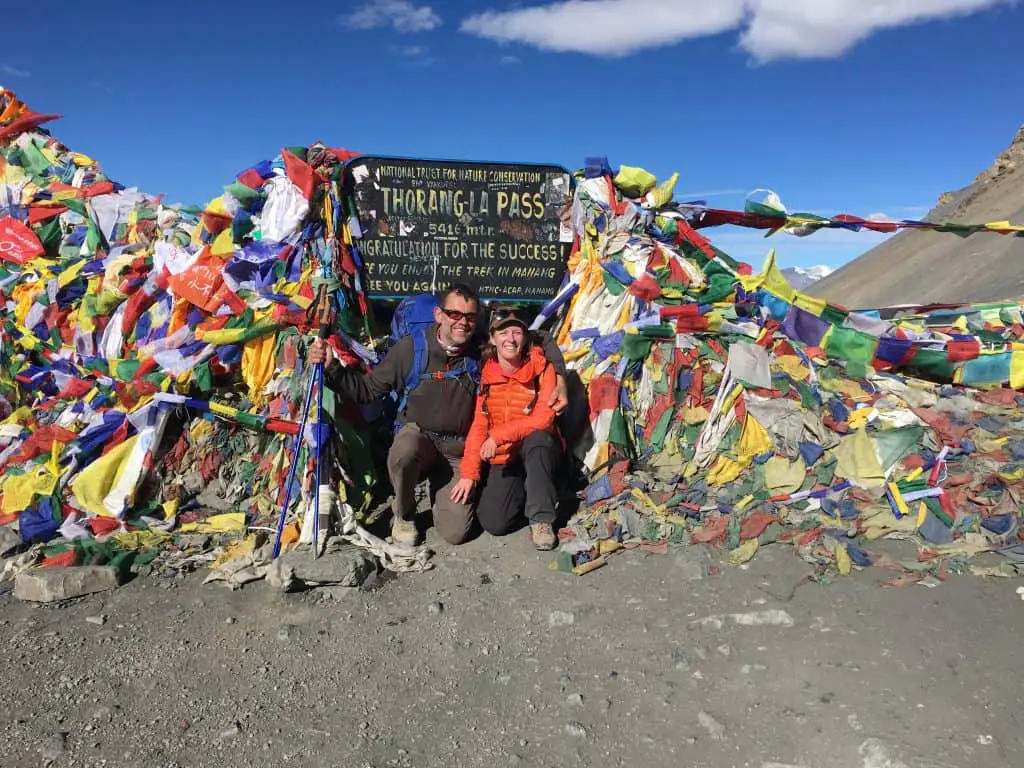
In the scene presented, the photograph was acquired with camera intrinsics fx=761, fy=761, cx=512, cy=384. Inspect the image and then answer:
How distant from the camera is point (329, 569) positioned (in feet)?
13.9

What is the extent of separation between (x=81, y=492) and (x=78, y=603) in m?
1.03

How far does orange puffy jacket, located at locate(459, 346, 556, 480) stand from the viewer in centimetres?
473

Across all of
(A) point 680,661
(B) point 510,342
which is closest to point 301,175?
(B) point 510,342

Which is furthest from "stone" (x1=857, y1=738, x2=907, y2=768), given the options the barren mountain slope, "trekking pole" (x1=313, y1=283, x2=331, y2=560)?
the barren mountain slope

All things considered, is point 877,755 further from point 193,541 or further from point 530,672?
point 193,541

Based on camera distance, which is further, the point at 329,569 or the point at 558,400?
the point at 558,400

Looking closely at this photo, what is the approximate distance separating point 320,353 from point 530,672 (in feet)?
7.47

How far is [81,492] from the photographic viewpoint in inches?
194

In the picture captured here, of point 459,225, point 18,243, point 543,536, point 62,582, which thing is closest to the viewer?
point 62,582

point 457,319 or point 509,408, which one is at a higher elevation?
point 457,319

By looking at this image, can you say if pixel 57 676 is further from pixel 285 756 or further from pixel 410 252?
pixel 410 252

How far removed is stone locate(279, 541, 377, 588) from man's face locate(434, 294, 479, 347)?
1.45 meters

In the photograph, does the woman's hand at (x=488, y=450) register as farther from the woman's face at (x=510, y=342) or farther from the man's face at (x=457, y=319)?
the man's face at (x=457, y=319)

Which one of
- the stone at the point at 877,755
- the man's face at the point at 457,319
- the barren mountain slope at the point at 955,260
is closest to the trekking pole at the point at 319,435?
the man's face at the point at 457,319
